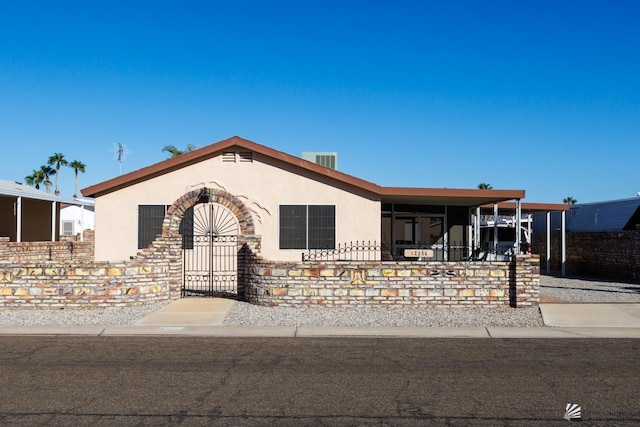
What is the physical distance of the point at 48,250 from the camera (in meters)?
22.2

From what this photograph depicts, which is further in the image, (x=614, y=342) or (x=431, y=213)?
(x=431, y=213)

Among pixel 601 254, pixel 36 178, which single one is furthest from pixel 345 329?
pixel 36 178

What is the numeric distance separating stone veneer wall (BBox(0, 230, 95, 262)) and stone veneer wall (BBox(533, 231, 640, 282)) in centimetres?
1947

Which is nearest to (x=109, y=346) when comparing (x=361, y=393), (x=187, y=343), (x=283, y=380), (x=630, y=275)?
(x=187, y=343)

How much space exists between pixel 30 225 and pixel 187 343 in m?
23.5

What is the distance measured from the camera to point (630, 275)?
22.2m

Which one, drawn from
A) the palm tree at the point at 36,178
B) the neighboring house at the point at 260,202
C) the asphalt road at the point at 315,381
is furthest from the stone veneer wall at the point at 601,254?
the palm tree at the point at 36,178

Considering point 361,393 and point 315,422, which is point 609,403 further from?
point 315,422

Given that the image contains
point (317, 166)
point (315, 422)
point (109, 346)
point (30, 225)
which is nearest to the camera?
point (315, 422)

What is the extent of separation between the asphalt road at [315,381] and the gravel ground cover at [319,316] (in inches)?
62.7

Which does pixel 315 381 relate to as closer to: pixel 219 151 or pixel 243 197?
pixel 243 197

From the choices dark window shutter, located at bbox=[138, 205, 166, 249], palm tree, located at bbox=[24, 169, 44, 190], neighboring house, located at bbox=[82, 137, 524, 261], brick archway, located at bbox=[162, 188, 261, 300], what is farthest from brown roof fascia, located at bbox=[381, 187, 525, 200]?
palm tree, located at bbox=[24, 169, 44, 190]

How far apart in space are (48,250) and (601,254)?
20.6 m

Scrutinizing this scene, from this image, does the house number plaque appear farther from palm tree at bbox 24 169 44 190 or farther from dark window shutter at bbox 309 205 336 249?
palm tree at bbox 24 169 44 190
